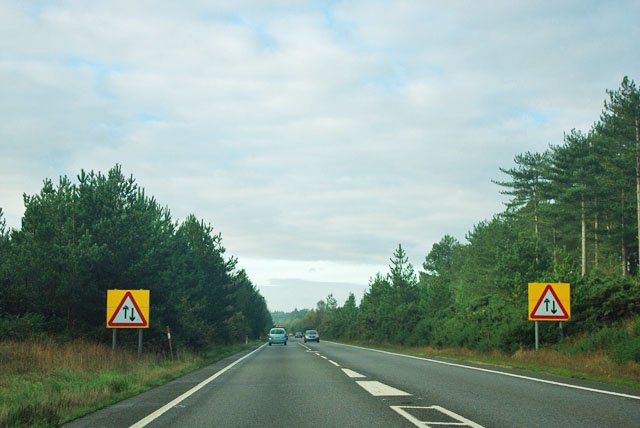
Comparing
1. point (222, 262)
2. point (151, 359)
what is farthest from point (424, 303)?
point (151, 359)

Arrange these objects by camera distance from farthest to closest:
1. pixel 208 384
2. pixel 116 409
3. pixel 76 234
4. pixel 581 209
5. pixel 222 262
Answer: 1. pixel 222 262
2. pixel 581 209
3. pixel 76 234
4. pixel 208 384
5. pixel 116 409

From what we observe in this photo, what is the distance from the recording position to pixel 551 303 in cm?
1791

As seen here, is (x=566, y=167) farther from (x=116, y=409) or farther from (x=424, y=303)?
(x=116, y=409)

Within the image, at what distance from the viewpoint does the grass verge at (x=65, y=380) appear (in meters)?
8.00

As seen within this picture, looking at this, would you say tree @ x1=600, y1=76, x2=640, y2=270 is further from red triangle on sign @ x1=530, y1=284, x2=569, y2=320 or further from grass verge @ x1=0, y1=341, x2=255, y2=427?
grass verge @ x1=0, y1=341, x2=255, y2=427

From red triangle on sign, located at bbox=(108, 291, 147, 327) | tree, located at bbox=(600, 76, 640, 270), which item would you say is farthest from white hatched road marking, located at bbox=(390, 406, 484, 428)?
tree, located at bbox=(600, 76, 640, 270)

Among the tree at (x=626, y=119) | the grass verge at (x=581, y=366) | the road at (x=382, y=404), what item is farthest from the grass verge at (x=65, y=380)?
the tree at (x=626, y=119)

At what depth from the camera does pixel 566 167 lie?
44.8 metres

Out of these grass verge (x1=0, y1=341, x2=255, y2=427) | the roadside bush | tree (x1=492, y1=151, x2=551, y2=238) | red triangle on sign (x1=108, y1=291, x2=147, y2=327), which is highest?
tree (x1=492, y1=151, x2=551, y2=238)

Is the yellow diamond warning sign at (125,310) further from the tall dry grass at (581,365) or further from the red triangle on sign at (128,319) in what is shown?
the tall dry grass at (581,365)

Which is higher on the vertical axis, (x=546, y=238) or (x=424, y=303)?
(x=546, y=238)

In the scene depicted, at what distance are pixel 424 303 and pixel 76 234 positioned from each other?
3530 cm

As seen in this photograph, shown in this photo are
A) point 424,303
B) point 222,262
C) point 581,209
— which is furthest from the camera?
point 424,303

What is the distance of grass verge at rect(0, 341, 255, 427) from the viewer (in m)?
8.00
